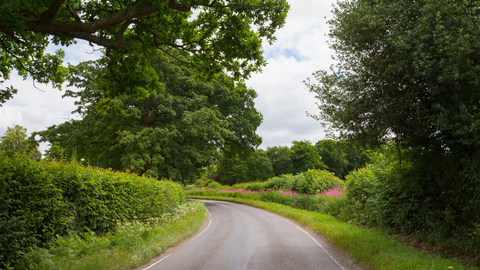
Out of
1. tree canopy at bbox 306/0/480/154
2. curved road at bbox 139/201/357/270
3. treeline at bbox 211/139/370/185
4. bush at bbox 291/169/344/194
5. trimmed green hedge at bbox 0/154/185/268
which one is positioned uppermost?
treeline at bbox 211/139/370/185

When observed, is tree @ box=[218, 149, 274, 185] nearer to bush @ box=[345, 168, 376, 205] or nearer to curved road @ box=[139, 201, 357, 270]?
bush @ box=[345, 168, 376, 205]

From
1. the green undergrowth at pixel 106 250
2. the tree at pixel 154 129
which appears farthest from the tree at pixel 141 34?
the tree at pixel 154 129

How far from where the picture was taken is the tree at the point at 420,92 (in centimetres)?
614

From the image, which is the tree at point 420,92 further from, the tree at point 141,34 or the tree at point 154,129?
the tree at point 154,129

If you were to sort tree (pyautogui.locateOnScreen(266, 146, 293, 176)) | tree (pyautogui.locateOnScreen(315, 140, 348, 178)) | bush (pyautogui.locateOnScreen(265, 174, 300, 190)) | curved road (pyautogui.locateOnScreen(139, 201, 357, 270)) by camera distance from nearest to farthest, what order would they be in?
curved road (pyautogui.locateOnScreen(139, 201, 357, 270)), bush (pyautogui.locateOnScreen(265, 174, 300, 190)), tree (pyautogui.locateOnScreen(266, 146, 293, 176)), tree (pyautogui.locateOnScreen(315, 140, 348, 178))

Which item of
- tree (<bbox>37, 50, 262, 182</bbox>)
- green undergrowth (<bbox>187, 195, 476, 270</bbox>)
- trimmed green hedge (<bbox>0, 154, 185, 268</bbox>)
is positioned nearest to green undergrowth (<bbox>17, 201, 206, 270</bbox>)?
trimmed green hedge (<bbox>0, 154, 185, 268</bbox>)

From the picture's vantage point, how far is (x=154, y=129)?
71.3ft

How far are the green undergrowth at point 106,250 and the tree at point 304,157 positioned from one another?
201ft

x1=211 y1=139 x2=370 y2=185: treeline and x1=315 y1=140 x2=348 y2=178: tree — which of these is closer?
x1=211 y1=139 x2=370 y2=185: treeline

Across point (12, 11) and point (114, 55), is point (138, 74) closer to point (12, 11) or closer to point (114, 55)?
point (114, 55)

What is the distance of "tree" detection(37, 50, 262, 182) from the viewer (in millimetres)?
20766

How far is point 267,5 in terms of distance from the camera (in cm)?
802

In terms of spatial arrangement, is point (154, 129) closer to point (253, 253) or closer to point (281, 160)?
point (253, 253)

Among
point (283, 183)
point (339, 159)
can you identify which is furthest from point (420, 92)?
point (339, 159)
